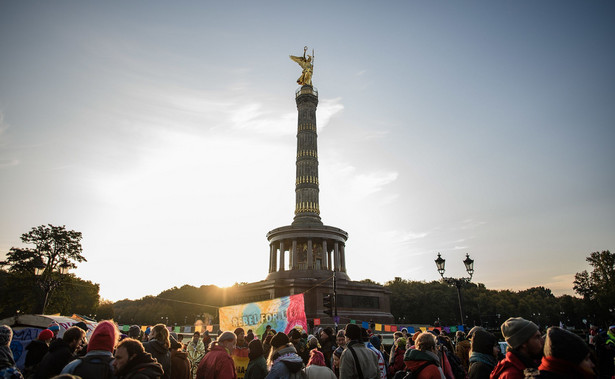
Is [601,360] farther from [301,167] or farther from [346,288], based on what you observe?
[301,167]

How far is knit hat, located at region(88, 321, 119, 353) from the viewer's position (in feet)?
12.5

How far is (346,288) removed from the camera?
35.9 meters

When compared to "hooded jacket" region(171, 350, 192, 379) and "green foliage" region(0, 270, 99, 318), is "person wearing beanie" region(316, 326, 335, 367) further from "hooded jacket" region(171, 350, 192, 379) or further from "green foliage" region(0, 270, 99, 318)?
"green foliage" region(0, 270, 99, 318)

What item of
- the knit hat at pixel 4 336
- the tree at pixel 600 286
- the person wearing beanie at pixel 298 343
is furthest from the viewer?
the tree at pixel 600 286

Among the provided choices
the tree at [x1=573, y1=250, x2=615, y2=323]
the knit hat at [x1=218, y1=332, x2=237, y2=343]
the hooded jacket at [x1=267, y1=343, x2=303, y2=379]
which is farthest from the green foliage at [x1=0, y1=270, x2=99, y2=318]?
the tree at [x1=573, y1=250, x2=615, y2=323]

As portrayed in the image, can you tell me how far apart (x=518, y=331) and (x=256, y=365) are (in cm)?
379

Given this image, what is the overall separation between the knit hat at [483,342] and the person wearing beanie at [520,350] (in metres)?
0.99

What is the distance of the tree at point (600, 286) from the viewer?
49419 millimetres

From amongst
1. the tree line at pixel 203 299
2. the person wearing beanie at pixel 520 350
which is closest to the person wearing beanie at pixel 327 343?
the person wearing beanie at pixel 520 350

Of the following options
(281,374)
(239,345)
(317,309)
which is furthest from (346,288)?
(281,374)

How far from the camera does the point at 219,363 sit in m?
5.58

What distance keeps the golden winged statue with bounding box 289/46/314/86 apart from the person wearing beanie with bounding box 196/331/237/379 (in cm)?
4822

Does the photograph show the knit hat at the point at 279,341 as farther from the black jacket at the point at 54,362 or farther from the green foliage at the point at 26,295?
the green foliage at the point at 26,295

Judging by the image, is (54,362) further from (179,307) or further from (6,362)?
(179,307)
